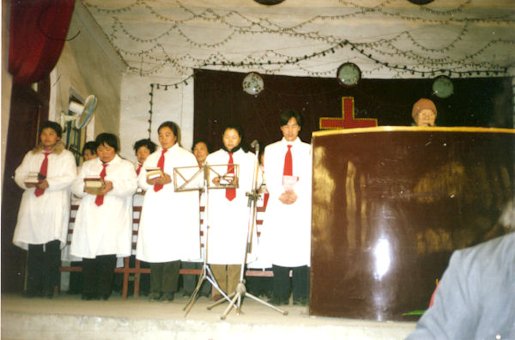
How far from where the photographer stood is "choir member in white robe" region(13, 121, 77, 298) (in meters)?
4.55

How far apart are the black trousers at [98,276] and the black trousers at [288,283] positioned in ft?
5.81

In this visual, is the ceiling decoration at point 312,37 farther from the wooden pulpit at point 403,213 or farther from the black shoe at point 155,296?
the wooden pulpit at point 403,213

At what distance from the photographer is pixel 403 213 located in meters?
3.20

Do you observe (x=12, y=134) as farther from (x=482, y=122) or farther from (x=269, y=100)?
(x=482, y=122)

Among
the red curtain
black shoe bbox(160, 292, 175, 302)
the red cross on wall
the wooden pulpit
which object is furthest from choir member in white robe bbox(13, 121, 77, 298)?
the red cross on wall

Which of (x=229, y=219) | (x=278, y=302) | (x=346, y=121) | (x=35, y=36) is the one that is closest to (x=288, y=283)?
(x=278, y=302)

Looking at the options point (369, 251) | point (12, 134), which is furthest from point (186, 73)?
point (369, 251)

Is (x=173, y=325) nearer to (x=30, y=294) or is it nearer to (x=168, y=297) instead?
(x=168, y=297)

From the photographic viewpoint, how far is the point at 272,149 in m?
4.63

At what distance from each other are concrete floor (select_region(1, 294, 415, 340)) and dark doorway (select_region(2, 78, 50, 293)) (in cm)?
98

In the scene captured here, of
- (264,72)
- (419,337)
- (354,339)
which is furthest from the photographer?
(264,72)

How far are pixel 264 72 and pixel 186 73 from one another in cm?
162

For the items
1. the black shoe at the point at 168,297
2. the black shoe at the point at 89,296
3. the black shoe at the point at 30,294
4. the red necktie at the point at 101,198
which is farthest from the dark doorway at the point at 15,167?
the black shoe at the point at 168,297

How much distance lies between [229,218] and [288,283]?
95 centimetres
